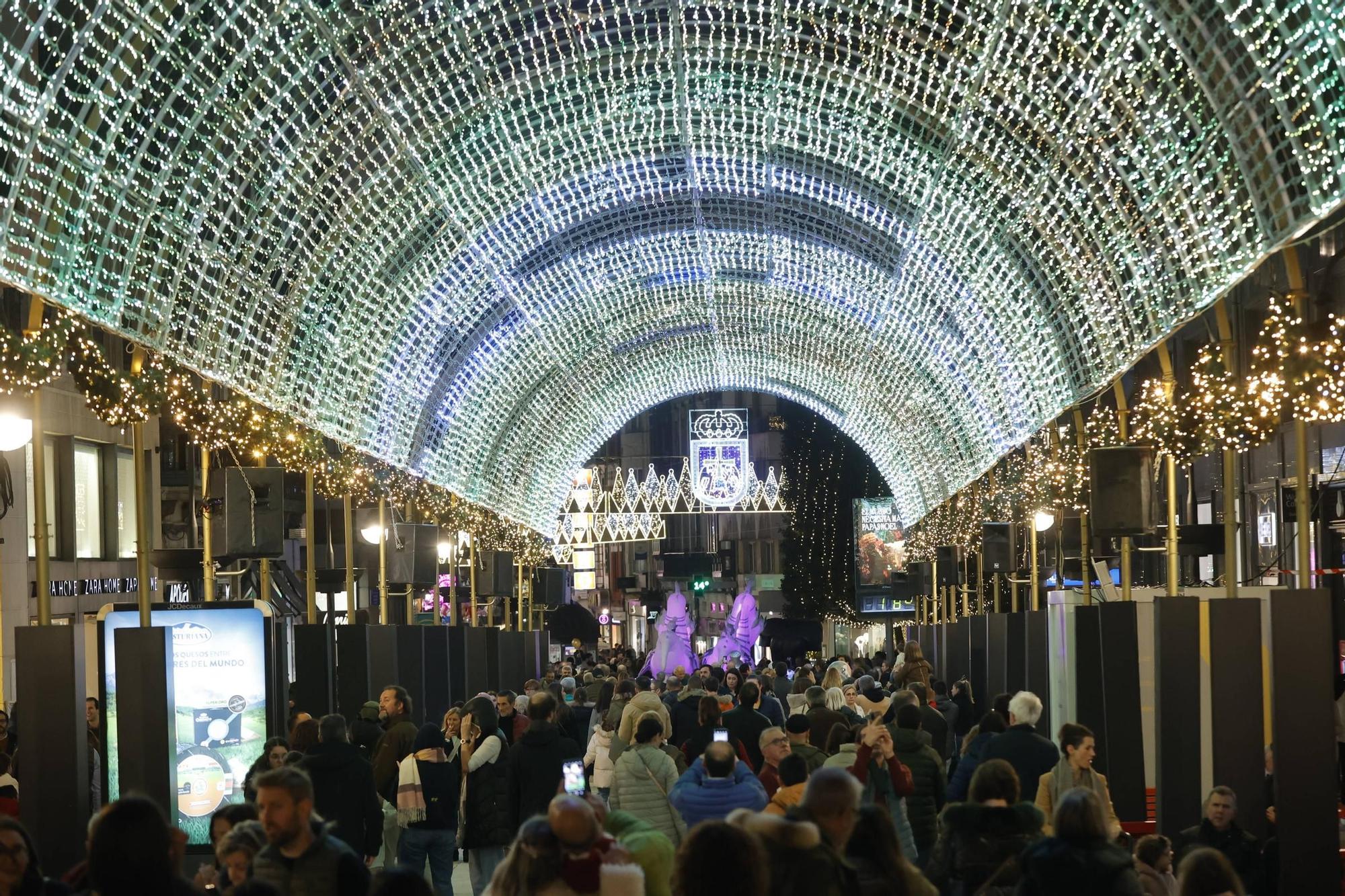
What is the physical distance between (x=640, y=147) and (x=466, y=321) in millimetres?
5600

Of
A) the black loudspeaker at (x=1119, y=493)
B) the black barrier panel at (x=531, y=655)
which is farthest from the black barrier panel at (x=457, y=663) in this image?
the black loudspeaker at (x=1119, y=493)

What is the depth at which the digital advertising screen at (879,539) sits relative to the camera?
46.5m

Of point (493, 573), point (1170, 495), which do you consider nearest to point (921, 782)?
point (1170, 495)

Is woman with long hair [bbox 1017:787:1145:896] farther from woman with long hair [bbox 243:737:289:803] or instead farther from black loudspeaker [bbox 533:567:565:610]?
black loudspeaker [bbox 533:567:565:610]

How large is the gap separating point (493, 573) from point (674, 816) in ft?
69.3

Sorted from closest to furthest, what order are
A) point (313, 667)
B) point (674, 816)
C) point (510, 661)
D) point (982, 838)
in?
1. point (982, 838)
2. point (674, 816)
3. point (313, 667)
4. point (510, 661)

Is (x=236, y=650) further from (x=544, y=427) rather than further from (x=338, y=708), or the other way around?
(x=544, y=427)

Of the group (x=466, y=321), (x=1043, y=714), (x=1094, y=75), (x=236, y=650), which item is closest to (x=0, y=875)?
(x=236, y=650)

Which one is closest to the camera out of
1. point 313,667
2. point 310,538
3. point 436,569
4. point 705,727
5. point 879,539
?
point 705,727

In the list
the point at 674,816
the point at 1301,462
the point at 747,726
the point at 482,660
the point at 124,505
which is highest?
the point at 124,505

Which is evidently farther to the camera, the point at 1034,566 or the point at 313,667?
the point at 1034,566

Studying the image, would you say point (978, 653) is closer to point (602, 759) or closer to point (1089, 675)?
point (1089, 675)

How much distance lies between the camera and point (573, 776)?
42.4 ft

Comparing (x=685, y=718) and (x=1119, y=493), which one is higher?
(x=1119, y=493)
